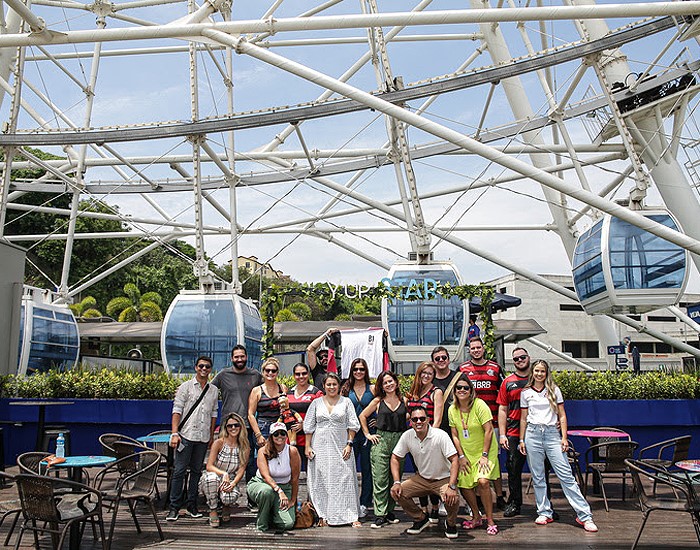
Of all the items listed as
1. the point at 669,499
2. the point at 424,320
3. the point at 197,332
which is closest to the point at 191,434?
the point at 669,499

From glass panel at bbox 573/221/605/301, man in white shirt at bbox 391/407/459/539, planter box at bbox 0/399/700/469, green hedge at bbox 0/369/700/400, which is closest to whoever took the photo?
man in white shirt at bbox 391/407/459/539

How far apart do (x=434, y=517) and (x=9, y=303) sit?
10253mm

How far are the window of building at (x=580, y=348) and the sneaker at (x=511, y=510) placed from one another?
47.0m

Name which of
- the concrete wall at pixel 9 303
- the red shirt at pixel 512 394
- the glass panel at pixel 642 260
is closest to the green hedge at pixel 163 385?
the concrete wall at pixel 9 303

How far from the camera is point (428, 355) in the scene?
1452 cm

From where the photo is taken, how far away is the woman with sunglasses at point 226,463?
8227 millimetres

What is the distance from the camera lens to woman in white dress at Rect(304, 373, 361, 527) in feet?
26.8

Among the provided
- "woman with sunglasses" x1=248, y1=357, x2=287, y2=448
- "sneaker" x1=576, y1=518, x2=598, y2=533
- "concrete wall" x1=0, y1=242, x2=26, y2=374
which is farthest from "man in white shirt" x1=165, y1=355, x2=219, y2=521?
"concrete wall" x1=0, y1=242, x2=26, y2=374

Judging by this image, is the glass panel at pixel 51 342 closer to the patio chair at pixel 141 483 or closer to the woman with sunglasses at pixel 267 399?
the woman with sunglasses at pixel 267 399

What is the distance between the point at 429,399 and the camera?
834 cm

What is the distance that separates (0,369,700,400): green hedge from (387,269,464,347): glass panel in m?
1.61

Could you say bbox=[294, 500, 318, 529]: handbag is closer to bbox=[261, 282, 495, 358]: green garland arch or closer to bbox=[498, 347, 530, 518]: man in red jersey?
bbox=[498, 347, 530, 518]: man in red jersey

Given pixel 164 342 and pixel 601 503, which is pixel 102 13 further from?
pixel 601 503

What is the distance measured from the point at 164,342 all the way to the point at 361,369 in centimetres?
722
